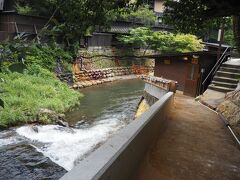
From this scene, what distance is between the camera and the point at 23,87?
21.6 m

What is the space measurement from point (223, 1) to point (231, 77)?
41.4 feet

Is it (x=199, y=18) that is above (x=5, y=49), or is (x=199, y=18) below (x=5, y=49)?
above

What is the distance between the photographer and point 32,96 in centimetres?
2105

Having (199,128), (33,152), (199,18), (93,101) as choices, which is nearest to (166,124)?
(199,128)

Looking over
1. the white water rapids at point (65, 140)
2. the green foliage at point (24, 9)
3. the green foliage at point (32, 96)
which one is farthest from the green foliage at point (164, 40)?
the white water rapids at point (65, 140)

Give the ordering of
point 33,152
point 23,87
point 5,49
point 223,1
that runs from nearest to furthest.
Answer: point 5,49 → point 223,1 → point 33,152 → point 23,87

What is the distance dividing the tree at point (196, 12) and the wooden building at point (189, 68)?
5.92 meters

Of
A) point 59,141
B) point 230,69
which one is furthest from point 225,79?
point 59,141

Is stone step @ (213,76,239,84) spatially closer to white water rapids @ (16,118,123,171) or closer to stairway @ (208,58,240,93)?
stairway @ (208,58,240,93)

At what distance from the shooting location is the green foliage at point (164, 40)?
124ft

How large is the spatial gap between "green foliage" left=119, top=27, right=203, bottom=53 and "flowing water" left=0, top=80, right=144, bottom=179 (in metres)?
15.1

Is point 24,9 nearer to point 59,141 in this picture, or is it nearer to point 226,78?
point 59,141

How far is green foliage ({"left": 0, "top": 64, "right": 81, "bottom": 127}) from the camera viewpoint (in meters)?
17.4

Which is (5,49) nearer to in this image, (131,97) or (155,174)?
(155,174)
